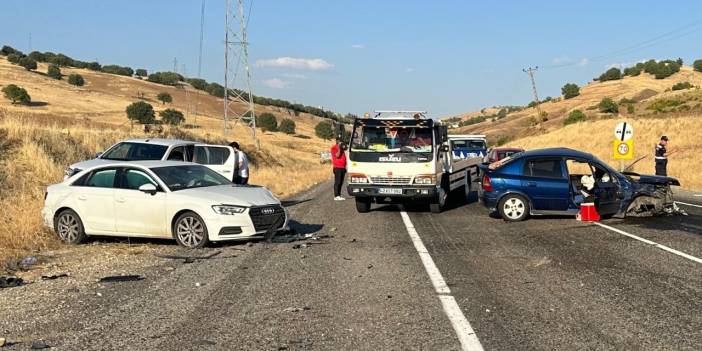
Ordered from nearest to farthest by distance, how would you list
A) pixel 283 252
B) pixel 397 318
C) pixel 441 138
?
pixel 397 318
pixel 283 252
pixel 441 138

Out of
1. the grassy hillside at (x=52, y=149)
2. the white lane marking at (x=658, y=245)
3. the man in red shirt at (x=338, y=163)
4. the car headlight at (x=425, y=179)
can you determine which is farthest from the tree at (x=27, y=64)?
the white lane marking at (x=658, y=245)

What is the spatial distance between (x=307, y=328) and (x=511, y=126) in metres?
115

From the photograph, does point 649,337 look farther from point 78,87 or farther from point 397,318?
point 78,87

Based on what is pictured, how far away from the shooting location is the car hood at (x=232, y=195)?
9.92 m

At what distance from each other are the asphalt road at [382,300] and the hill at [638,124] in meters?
19.3

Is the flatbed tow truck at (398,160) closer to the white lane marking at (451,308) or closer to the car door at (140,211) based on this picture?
the white lane marking at (451,308)

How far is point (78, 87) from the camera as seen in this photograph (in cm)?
8294

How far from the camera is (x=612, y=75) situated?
14612 centimetres

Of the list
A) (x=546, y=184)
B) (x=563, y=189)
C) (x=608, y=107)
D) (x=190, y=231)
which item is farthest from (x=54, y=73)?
(x=563, y=189)

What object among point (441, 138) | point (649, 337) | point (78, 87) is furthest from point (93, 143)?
point (78, 87)

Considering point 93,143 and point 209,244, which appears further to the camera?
point 93,143

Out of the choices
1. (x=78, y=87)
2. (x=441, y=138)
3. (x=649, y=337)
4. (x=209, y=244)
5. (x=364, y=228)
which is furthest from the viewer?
(x=78, y=87)

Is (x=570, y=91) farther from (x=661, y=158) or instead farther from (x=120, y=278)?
(x=120, y=278)

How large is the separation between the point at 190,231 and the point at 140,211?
920 mm
